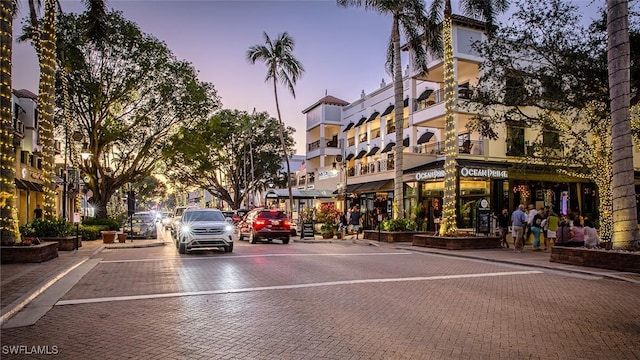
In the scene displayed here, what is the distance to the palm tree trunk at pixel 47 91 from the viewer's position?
57.2ft

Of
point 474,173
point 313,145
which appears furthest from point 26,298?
point 313,145

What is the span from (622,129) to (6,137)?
1764 centimetres

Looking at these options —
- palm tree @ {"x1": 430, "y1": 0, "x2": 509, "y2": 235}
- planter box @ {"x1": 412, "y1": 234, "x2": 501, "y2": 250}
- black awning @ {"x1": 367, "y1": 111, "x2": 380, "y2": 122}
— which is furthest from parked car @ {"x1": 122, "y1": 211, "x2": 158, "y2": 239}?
black awning @ {"x1": 367, "y1": 111, "x2": 380, "y2": 122}

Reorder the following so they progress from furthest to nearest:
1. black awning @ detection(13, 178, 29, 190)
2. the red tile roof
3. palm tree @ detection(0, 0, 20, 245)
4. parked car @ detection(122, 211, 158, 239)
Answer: the red tile roof → black awning @ detection(13, 178, 29, 190) → parked car @ detection(122, 211, 158, 239) → palm tree @ detection(0, 0, 20, 245)

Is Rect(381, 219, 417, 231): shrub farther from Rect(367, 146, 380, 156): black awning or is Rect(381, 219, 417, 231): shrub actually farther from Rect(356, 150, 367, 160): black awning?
Rect(356, 150, 367, 160): black awning

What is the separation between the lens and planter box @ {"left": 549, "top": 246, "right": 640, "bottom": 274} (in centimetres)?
1192

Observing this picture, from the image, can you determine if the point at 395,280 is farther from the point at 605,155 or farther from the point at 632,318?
the point at 605,155

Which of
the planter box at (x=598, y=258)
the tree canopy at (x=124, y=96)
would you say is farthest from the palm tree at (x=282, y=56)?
the planter box at (x=598, y=258)

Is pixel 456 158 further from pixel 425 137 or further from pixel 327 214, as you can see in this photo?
pixel 327 214

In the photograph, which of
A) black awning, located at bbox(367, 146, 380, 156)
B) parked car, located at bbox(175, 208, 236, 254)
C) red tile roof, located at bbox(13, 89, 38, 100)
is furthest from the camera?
black awning, located at bbox(367, 146, 380, 156)

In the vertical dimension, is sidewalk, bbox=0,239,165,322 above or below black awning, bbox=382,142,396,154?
below

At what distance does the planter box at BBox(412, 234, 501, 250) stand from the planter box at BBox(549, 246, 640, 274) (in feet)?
14.7

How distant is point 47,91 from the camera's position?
17578 millimetres

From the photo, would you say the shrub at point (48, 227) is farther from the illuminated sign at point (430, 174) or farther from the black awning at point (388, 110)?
the black awning at point (388, 110)
